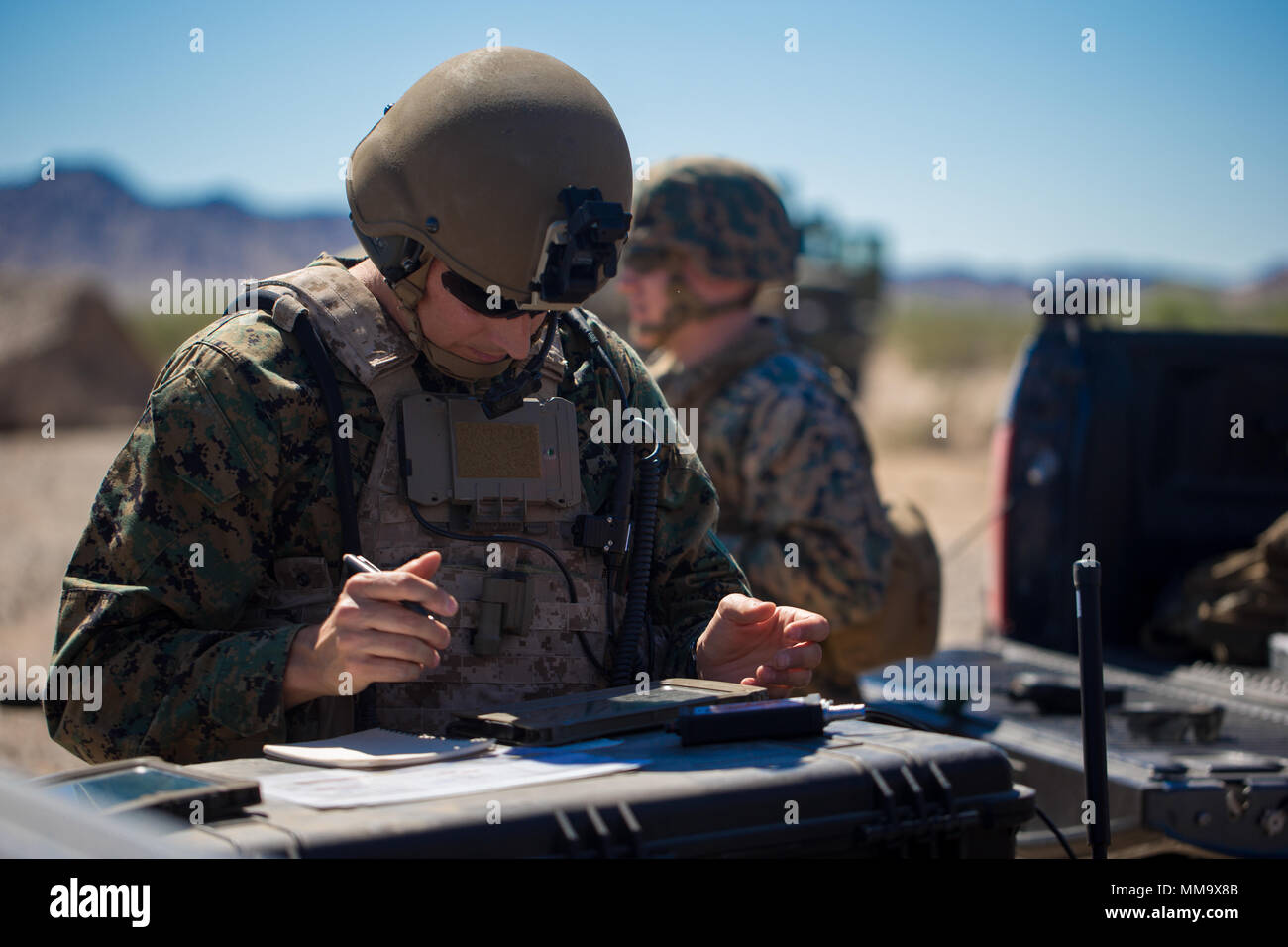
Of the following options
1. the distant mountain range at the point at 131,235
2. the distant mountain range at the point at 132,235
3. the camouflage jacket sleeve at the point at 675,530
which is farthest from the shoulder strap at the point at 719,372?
the distant mountain range at the point at 131,235

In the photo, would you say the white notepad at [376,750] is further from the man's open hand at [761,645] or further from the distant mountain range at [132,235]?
the distant mountain range at [132,235]

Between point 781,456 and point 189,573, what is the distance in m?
2.93

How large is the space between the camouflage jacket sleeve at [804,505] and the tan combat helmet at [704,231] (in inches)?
25.0

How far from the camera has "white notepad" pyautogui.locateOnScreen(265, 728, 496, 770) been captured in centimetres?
216

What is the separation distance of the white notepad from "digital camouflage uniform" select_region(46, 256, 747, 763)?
0.57 ft

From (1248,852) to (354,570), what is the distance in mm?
2723

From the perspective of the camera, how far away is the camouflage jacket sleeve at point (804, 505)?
510 centimetres

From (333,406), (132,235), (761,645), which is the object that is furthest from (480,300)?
(132,235)

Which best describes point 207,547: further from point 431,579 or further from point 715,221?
point 715,221

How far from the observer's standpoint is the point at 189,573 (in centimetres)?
253

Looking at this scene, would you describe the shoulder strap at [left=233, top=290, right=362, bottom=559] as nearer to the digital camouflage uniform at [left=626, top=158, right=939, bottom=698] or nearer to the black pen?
the black pen

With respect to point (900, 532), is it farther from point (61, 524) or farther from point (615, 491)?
point (61, 524)

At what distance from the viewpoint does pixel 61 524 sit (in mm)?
14891
